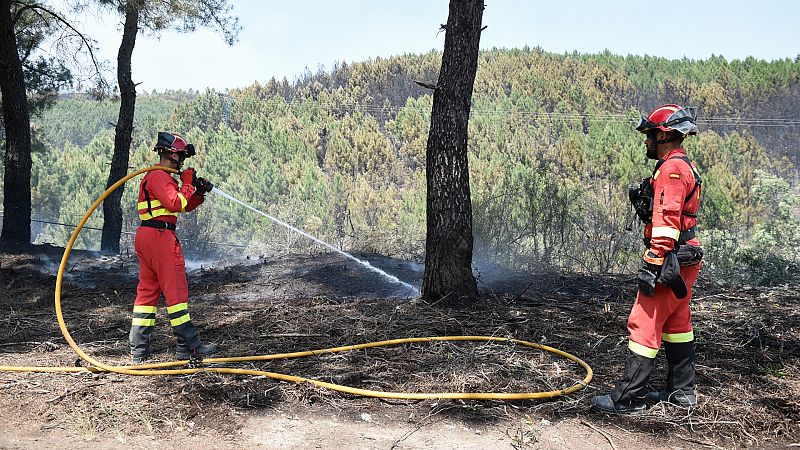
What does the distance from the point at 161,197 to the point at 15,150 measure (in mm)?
9000

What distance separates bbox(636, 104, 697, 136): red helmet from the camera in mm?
3900

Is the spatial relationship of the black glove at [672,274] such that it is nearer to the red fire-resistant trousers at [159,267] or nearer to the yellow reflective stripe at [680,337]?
the yellow reflective stripe at [680,337]

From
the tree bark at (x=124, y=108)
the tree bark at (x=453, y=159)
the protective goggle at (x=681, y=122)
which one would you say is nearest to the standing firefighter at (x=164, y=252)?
the tree bark at (x=453, y=159)

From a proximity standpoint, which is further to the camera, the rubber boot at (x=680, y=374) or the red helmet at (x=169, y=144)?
the red helmet at (x=169, y=144)

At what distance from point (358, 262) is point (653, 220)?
6.10 metres

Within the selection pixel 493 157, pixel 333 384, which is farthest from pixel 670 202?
pixel 493 157

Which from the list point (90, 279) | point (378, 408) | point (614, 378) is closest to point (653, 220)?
point (614, 378)

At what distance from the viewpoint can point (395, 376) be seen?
4547mm

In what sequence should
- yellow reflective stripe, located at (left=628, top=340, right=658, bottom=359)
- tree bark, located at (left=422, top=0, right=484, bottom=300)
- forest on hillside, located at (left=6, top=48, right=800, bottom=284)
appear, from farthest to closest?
forest on hillside, located at (left=6, top=48, right=800, bottom=284) → tree bark, located at (left=422, top=0, right=484, bottom=300) → yellow reflective stripe, located at (left=628, top=340, right=658, bottom=359)

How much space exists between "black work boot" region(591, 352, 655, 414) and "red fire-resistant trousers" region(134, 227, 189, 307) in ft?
10.7

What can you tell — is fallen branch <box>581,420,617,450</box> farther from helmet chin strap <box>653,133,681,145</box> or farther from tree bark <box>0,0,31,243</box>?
tree bark <box>0,0,31,243</box>

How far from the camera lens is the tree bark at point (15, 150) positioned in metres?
11.7

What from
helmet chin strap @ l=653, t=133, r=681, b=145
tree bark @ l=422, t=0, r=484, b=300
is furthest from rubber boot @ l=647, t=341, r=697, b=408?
tree bark @ l=422, t=0, r=484, b=300

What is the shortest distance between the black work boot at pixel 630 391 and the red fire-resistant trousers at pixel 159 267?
327 cm
